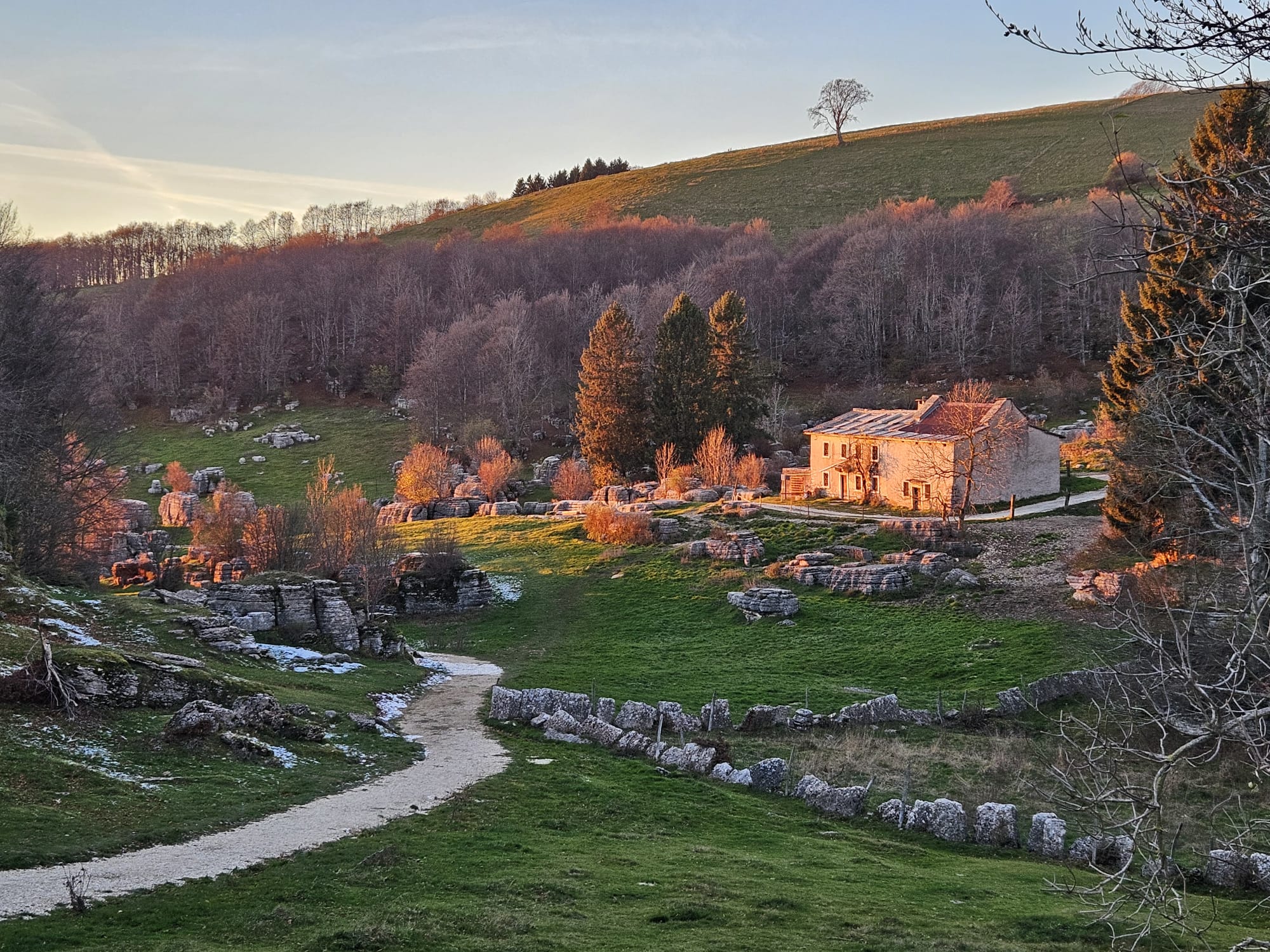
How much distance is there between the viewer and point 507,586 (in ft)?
164

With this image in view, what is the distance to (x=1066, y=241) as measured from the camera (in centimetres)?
10525

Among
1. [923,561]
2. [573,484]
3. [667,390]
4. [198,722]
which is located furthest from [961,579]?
[667,390]

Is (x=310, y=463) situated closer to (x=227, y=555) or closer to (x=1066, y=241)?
(x=227, y=555)

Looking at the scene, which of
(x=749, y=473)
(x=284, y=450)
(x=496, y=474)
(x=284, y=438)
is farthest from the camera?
(x=284, y=438)

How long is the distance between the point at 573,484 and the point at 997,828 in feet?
178

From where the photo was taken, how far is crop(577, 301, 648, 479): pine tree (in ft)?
251

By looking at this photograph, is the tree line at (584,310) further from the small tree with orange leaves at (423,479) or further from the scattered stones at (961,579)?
the scattered stones at (961,579)

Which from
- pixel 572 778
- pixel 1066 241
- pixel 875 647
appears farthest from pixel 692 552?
pixel 1066 241

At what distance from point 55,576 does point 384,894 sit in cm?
3051

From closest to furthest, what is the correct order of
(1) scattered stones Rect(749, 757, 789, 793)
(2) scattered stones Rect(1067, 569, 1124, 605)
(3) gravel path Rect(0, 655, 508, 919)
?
(3) gravel path Rect(0, 655, 508, 919) → (1) scattered stones Rect(749, 757, 789, 793) → (2) scattered stones Rect(1067, 569, 1124, 605)

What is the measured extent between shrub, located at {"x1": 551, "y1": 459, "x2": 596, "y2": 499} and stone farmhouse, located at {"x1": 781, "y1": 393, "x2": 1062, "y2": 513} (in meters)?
17.4

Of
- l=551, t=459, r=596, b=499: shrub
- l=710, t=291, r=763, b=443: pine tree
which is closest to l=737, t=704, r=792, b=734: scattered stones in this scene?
l=551, t=459, r=596, b=499: shrub

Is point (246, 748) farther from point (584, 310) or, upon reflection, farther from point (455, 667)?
point (584, 310)

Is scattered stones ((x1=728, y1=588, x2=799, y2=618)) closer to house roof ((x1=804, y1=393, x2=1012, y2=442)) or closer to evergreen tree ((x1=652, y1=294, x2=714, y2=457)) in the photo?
house roof ((x1=804, y1=393, x2=1012, y2=442))
